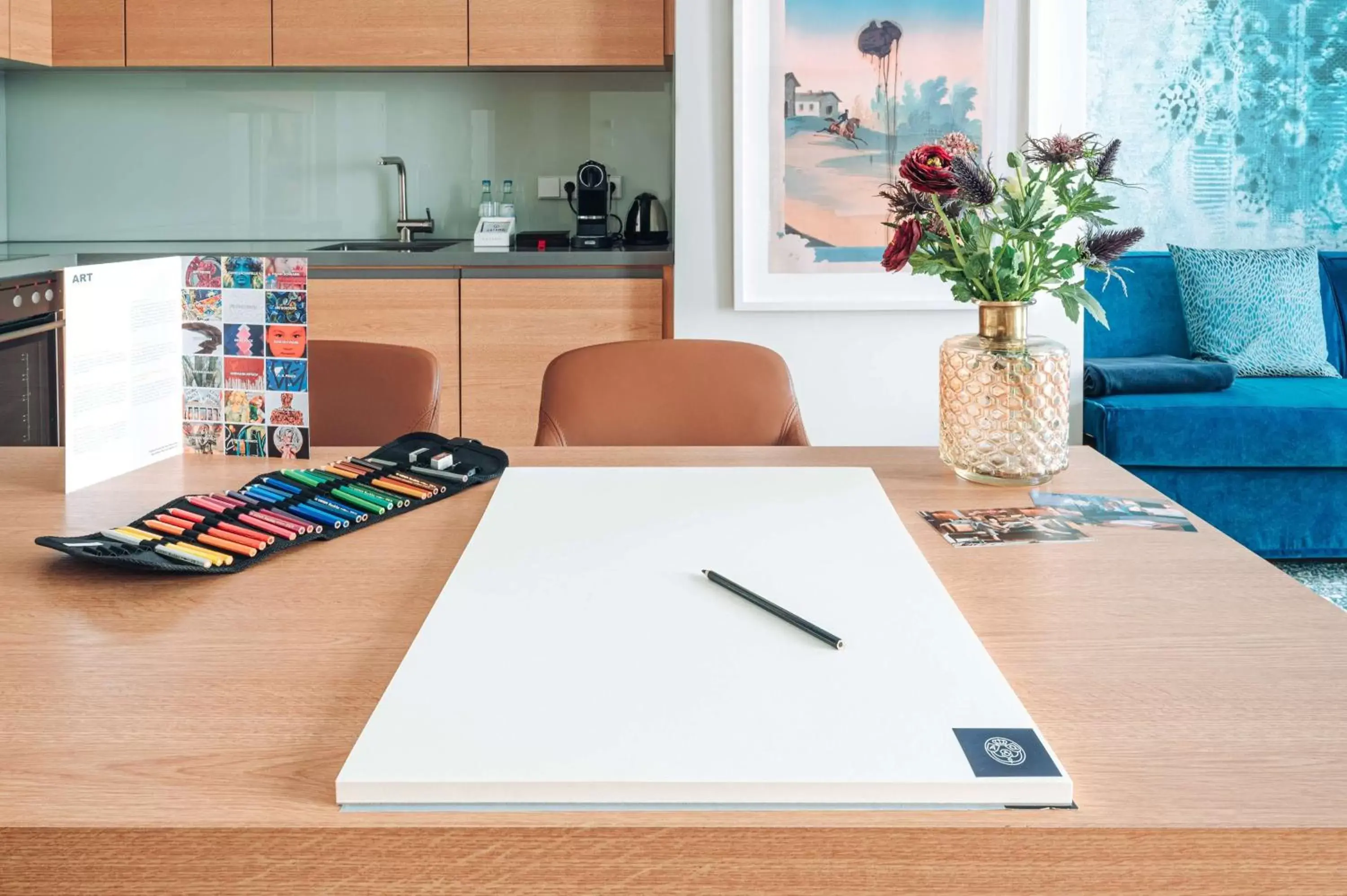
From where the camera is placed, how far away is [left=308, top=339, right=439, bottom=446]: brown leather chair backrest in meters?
2.10

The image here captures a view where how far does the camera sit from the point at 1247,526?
11.7ft

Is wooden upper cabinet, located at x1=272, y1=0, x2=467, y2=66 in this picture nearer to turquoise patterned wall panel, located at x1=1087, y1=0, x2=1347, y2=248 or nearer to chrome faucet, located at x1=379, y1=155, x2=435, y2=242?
chrome faucet, located at x1=379, y1=155, x2=435, y2=242

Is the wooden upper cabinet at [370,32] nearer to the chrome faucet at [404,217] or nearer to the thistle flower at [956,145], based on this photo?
the chrome faucet at [404,217]

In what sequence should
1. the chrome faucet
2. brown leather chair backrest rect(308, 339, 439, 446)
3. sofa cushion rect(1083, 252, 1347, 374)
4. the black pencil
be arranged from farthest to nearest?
the chrome faucet < sofa cushion rect(1083, 252, 1347, 374) < brown leather chair backrest rect(308, 339, 439, 446) < the black pencil

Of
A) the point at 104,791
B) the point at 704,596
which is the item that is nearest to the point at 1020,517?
the point at 704,596

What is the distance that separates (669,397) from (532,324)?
1.93 m

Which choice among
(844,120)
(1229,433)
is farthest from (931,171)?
(1229,433)

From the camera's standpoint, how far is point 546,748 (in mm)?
726

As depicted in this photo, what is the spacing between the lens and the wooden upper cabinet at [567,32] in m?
4.07

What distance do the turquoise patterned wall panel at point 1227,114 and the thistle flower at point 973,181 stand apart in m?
3.63

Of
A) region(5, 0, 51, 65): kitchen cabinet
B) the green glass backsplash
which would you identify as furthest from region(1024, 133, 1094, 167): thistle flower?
region(5, 0, 51, 65): kitchen cabinet

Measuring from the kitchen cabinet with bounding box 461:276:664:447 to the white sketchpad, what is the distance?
276 cm

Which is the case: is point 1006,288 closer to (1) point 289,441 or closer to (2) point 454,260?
(1) point 289,441

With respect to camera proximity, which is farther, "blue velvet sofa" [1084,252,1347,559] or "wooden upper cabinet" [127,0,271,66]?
"wooden upper cabinet" [127,0,271,66]
